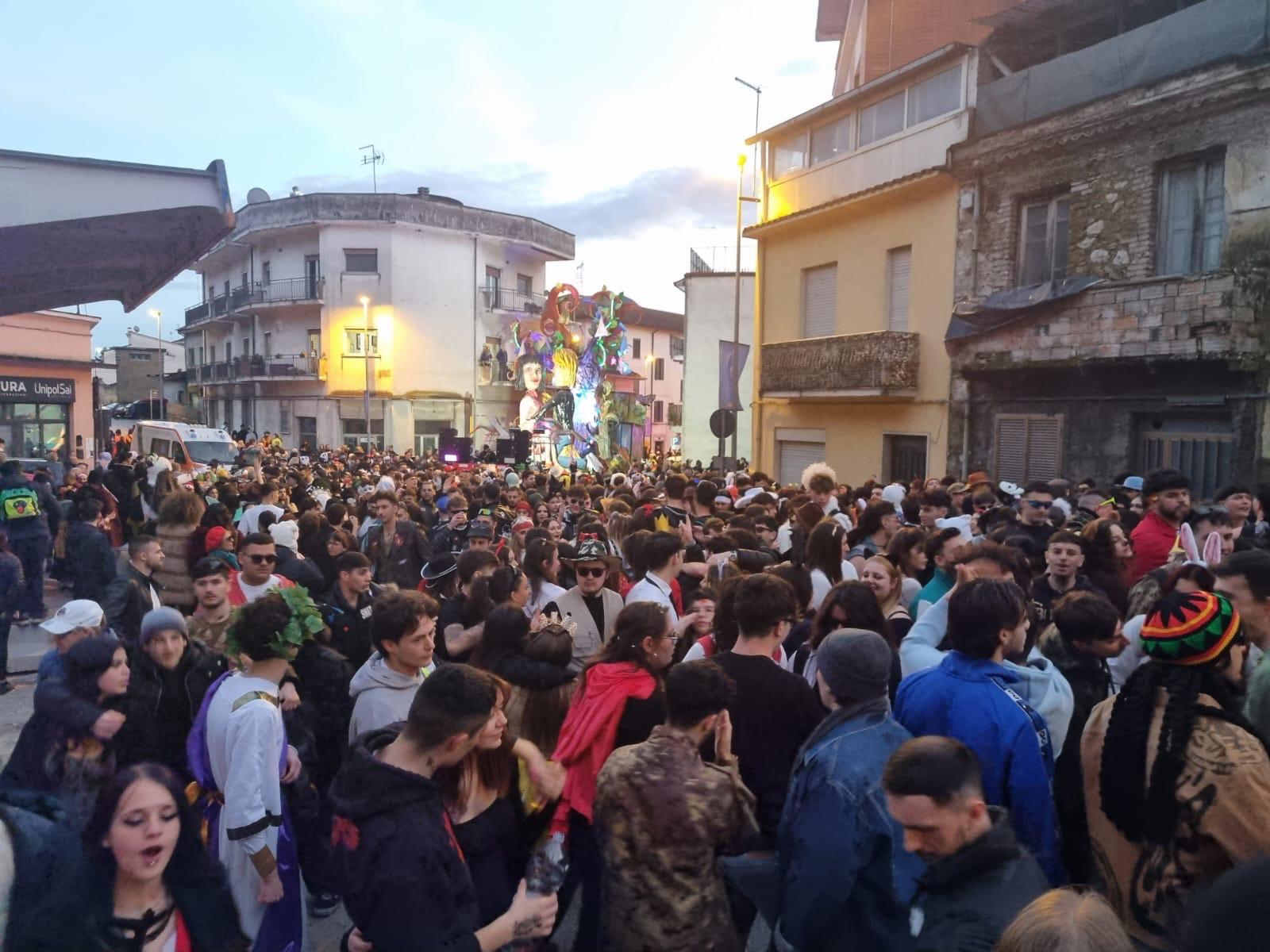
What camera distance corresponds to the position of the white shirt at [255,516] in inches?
327

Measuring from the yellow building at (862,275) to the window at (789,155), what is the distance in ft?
0.12

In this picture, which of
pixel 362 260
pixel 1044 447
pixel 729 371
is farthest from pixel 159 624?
Answer: pixel 362 260

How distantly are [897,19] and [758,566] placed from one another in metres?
20.7

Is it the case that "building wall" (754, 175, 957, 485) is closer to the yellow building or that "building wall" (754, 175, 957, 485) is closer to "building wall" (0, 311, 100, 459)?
the yellow building

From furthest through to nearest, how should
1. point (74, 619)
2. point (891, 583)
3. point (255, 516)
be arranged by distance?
point (255, 516) → point (891, 583) → point (74, 619)

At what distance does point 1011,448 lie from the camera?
15320 mm

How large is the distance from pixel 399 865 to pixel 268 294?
4197 centimetres

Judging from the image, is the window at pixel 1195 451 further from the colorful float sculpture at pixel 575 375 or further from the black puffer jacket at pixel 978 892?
the colorful float sculpture at pixel 575 375

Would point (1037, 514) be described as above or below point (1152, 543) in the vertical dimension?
above

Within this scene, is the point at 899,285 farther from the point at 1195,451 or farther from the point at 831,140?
the point at 1195,451

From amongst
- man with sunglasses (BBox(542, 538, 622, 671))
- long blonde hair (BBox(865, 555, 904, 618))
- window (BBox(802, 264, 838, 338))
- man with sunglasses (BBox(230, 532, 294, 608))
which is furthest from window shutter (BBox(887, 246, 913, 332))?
man with sunglasses (BBox(230, 532, 294, 608))

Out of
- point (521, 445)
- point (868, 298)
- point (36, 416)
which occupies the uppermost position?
point (868, 298)

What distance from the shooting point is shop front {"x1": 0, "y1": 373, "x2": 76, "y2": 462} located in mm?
20906

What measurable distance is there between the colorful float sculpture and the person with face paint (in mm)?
23037
